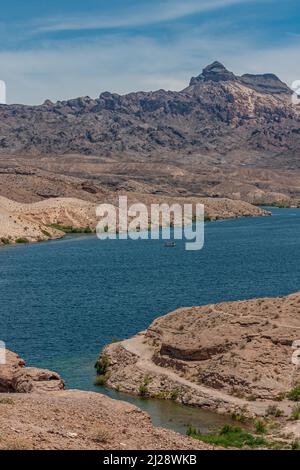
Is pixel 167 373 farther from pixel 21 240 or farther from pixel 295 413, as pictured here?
pixel 21 240

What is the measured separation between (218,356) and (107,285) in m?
38.8

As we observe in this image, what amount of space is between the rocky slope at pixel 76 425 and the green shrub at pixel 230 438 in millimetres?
2918

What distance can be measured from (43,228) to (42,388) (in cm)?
11563

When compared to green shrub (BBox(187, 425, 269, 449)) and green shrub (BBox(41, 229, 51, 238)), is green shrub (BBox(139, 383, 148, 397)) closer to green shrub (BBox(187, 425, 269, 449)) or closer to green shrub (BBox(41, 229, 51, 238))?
green shrub (BBox(187, 425, 269, 449))

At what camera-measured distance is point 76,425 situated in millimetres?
27031

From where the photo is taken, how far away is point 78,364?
157ft

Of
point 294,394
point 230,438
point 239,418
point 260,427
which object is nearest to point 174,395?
point 239,418

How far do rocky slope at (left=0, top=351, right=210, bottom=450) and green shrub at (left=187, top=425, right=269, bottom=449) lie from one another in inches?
115

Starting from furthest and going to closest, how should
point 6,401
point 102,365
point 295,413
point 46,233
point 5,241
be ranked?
point 46,233, point 5,241, point 102,365, point 295,413, point 6,401

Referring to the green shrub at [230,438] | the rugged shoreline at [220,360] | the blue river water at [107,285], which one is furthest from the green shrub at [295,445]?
the blue river water at [107,285]

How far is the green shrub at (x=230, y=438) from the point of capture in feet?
104

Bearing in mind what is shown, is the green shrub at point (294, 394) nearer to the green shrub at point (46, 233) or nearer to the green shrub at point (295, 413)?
the green shrub at point (295, 413)

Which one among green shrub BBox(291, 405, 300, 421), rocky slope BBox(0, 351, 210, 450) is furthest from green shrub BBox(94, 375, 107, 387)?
green shrub BBox(291, 405, 300, 421)
